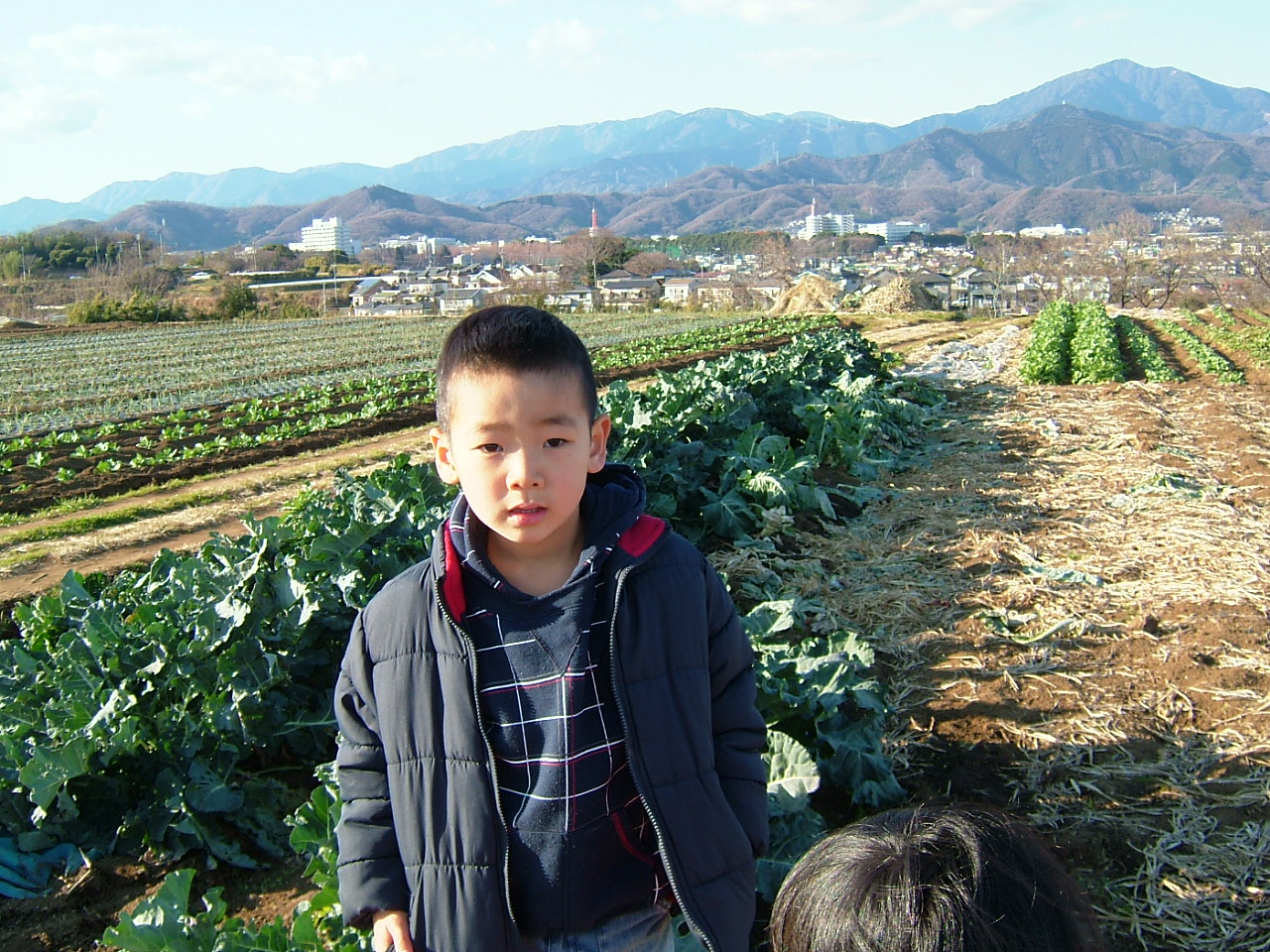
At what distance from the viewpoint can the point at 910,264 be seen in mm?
124938

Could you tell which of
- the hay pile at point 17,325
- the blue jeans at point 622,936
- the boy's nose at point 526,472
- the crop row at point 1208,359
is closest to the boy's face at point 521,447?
the boy's nose at point 526,472

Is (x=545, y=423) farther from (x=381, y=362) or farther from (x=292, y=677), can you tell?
(x=381, y=362)

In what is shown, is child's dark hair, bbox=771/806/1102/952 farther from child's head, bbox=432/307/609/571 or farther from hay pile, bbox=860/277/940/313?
hay pile, bbox=860/277/940/313

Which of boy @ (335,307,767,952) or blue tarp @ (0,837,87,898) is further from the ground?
boy @ (335,307,767,952)

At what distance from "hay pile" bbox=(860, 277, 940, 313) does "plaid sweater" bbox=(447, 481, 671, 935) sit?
41780 mm

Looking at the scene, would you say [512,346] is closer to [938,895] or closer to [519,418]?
[519,418]

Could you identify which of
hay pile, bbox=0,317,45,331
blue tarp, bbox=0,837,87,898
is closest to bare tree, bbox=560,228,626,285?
hay pile, bbox=0,317,45,331

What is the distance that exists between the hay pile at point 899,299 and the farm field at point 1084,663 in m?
33.4

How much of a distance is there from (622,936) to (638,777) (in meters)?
0.33

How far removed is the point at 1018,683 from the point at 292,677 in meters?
3.37

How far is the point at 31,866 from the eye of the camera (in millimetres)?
3588

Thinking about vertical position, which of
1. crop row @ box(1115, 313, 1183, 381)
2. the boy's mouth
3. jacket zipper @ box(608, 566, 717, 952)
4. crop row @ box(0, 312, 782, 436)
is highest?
the boy's mouth

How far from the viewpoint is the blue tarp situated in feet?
11.5

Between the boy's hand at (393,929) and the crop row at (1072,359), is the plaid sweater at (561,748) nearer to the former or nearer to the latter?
the boy's hand at (393,929)
